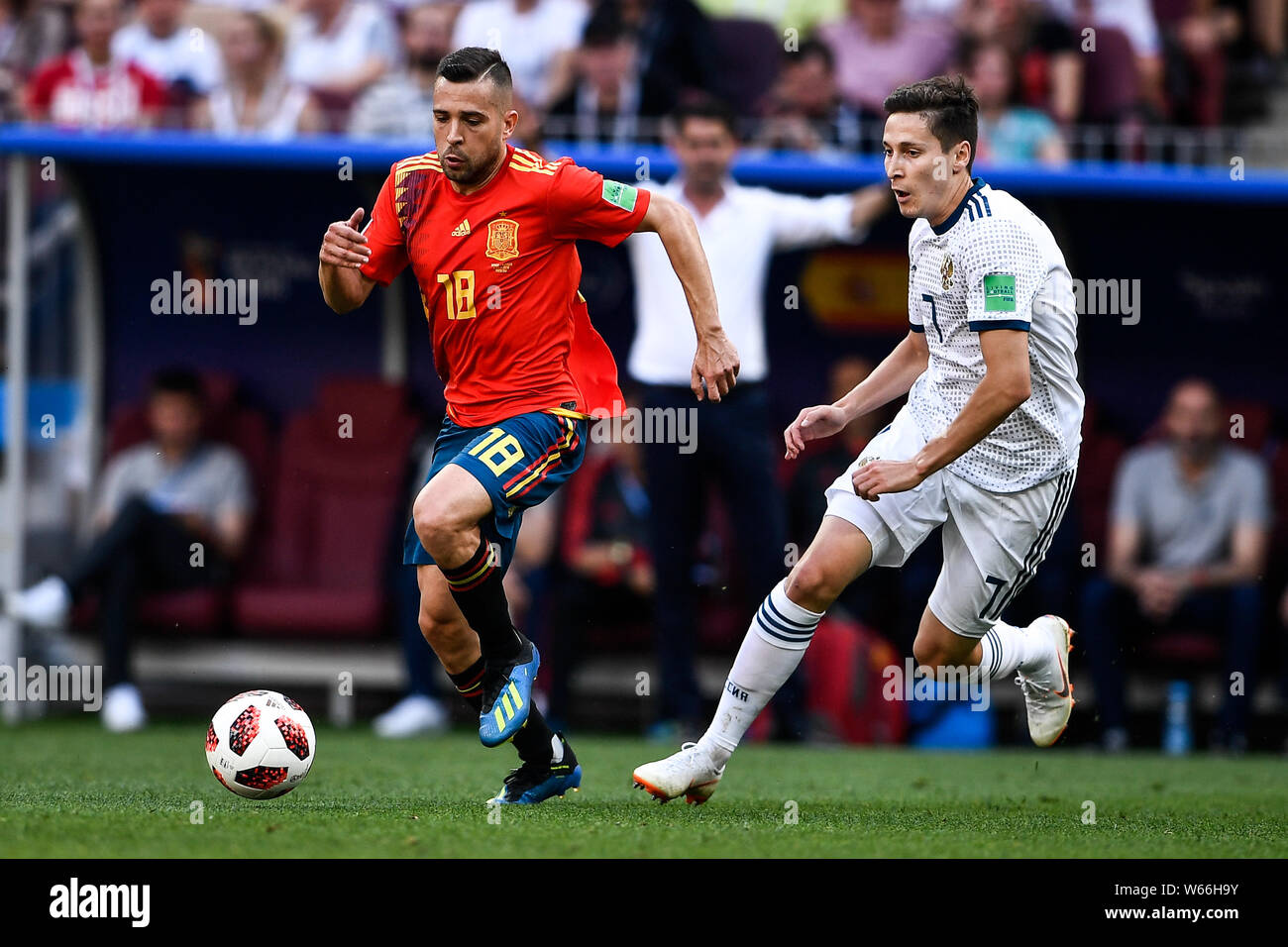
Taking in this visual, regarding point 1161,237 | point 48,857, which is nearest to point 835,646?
point 1161,237

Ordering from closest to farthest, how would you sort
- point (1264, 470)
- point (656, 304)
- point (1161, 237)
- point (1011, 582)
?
point (1011, 582) < point (656, 304) < point (1264, 470) < point (1161, 237)

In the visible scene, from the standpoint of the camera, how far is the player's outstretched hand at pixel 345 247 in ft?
17.3

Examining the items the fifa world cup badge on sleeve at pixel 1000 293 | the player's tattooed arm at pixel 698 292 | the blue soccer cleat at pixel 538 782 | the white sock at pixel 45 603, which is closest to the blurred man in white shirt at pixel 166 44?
the white sock at pixel 45 603

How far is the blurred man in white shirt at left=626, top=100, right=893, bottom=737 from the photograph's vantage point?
8.34 meters

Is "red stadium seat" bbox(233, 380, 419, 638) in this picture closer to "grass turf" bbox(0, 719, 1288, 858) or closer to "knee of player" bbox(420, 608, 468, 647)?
"grass turf" bbox(0, 719, 1288, 858)

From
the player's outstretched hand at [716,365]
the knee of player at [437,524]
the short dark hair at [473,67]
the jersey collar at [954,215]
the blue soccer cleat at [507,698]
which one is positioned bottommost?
the blue soccer cleat at [507,698]

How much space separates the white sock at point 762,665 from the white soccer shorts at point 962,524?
0.98ft

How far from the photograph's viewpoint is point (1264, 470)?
962 cm

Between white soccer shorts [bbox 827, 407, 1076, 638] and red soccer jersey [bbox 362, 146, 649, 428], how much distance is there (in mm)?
972

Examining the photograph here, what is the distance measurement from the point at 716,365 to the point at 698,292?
0.27 metres

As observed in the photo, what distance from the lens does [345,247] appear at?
529 cm

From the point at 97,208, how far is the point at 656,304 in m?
4.11

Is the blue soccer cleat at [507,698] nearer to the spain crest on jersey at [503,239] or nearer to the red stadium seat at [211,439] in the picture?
the spain crest on jersey at [503,239]
